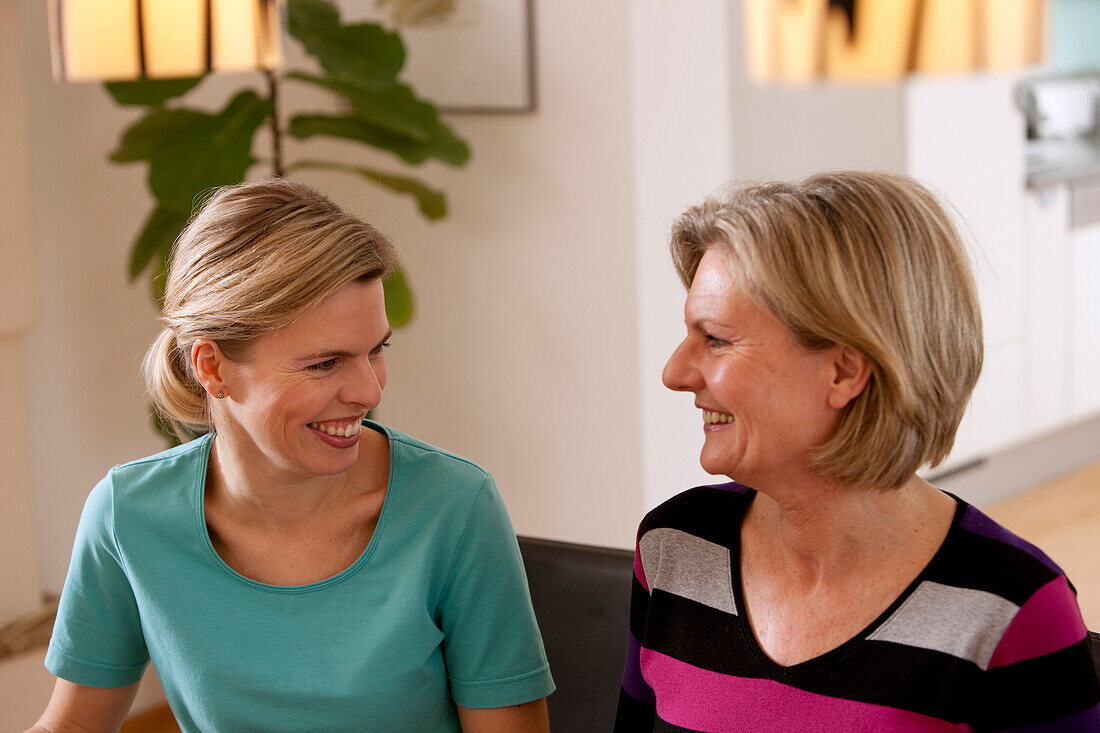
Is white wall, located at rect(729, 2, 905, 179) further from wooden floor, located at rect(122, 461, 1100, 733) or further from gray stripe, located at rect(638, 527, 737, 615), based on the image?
gray stripe, located at rect(638, 527, 737, 615)

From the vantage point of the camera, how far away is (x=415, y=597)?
1417mm

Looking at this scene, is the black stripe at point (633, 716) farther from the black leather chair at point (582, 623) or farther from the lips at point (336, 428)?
the lips at point (336, 428)

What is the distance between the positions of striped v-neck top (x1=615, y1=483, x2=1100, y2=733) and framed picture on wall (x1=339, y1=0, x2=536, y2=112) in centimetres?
175

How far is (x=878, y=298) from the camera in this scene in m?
1.13

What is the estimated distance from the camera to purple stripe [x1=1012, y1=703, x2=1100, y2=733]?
106 centimetres

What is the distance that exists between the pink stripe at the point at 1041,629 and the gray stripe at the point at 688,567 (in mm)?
273

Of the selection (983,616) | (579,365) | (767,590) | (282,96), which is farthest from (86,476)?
(983,616)

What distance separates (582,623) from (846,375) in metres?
0.53

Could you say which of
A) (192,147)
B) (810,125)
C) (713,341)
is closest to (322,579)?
→ (713,341)

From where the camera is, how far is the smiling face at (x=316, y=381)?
4.47 ft

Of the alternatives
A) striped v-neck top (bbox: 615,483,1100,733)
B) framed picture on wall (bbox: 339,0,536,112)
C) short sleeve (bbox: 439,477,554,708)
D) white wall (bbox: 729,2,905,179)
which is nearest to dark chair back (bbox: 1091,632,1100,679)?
striped v-neck top (bbox: 615,483,1100,733)

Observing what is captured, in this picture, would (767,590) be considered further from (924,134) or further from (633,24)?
(924,134)

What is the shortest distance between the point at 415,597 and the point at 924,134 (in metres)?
3.05

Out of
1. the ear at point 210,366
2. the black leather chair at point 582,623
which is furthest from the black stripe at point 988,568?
the ear at point 210,366
